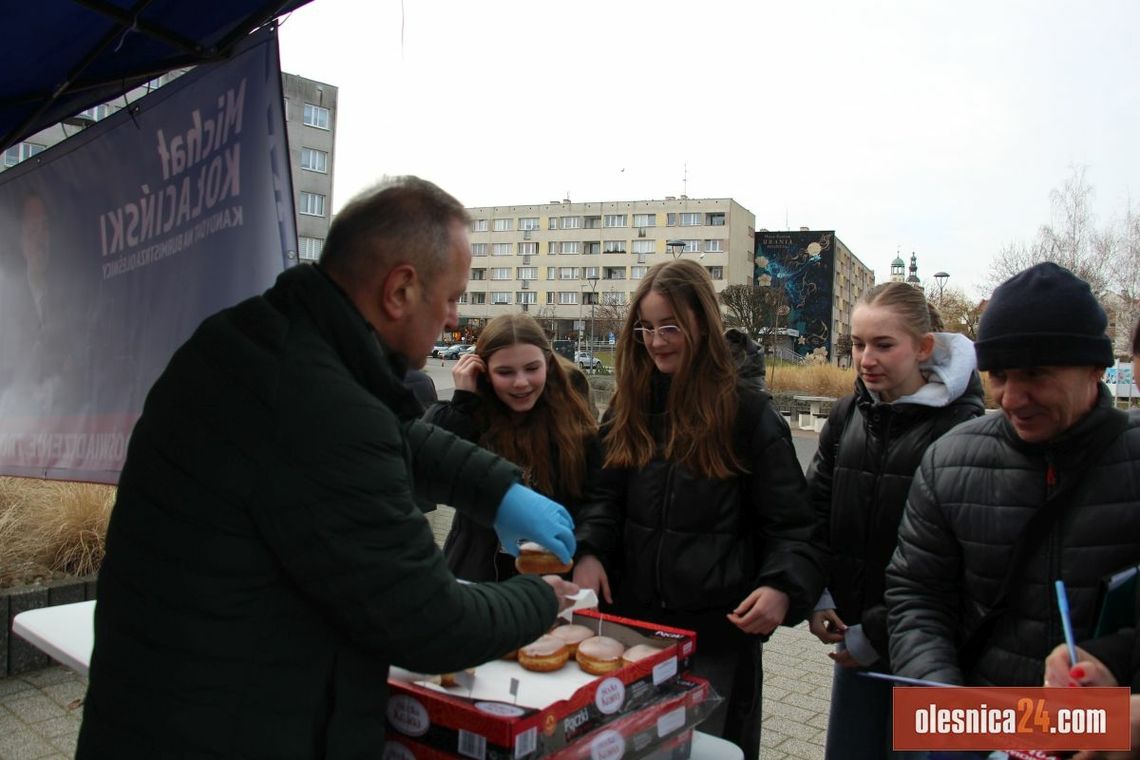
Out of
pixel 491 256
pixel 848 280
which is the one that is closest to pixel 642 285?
pixel 491 256

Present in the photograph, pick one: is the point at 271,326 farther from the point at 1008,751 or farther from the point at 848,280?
the point at 848,280

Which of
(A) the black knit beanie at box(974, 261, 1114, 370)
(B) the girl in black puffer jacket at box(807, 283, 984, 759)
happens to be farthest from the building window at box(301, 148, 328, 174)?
(A) the black knit beanie at box(974, 261, 1114, 370)

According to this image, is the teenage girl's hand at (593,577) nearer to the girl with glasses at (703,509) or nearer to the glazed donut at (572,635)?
the girl with glasses at (703,509)

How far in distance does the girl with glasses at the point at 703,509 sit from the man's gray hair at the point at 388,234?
3.58 feet

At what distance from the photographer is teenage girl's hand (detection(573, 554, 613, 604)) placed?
2.27 m

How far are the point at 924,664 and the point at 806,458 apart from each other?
11566 mm

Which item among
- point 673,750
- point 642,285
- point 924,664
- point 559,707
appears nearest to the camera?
point 559,707

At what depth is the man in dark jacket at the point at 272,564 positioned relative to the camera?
1.13m

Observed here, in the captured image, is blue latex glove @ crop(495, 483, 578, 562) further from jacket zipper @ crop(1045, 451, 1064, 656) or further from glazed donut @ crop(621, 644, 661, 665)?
jacket zipper @ crop(1045, 451, 1064, 656)

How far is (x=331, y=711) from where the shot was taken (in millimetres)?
1199

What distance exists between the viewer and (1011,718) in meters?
1.39

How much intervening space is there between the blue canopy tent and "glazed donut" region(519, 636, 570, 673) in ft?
6.58

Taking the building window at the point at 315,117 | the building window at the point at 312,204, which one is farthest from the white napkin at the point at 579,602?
the building window at the point at 315,117

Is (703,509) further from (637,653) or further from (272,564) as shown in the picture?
(272,564)
